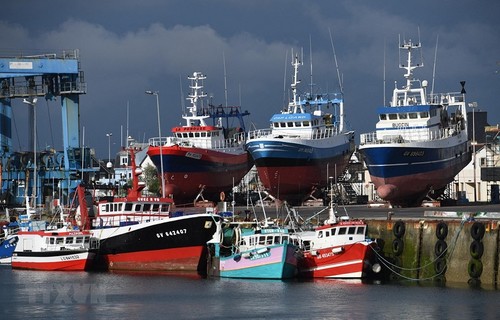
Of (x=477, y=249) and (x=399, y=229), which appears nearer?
(x=477, y=249)

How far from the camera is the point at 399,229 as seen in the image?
173ft

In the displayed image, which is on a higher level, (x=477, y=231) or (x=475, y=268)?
(x=477, y=231)

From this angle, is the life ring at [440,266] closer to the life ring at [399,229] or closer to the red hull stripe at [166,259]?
the life ring at [399,229]

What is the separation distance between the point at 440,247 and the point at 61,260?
2000 centimetres

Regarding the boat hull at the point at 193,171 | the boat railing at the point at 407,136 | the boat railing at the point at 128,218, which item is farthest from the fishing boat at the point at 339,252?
the boat hull at the point at 193,171

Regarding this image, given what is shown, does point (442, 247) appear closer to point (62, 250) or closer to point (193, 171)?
point (62, 250)

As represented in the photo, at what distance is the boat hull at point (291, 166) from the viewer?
302 ft

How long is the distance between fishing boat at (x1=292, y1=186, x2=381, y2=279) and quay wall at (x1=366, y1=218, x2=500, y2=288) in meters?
1.36

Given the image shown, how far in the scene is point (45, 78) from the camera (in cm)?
9019

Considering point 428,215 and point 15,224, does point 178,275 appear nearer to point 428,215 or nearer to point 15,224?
point 428,215

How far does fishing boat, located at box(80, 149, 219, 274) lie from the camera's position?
56094 millimetres

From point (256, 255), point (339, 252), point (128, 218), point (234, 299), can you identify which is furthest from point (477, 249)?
point (128, 218)

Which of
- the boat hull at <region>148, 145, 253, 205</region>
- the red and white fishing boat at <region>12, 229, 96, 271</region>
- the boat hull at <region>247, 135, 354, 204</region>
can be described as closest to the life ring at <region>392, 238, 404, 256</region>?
the red and white fishing boat at <region>12, 229, 96, 271</region>

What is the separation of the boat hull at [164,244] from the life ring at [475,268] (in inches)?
537
